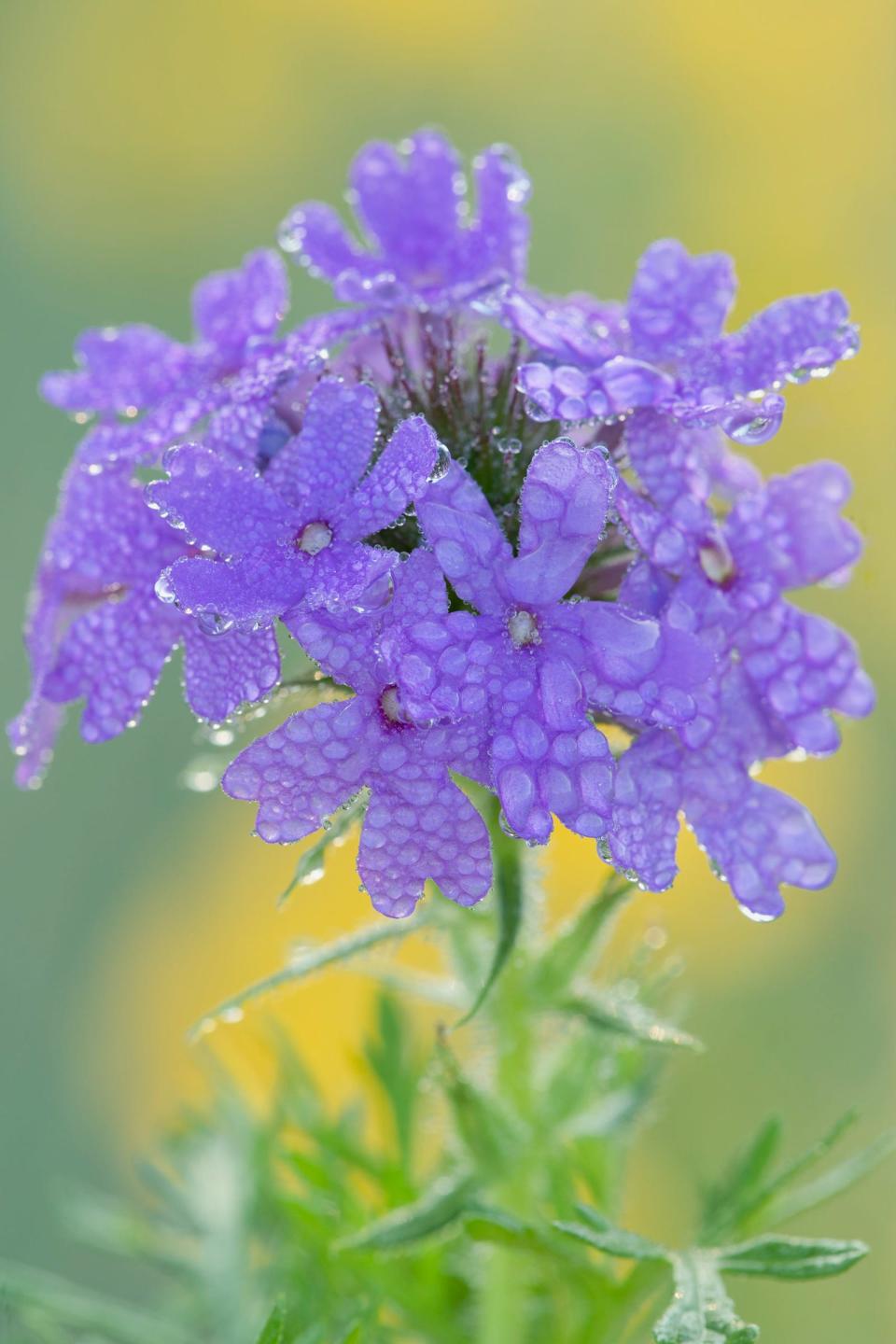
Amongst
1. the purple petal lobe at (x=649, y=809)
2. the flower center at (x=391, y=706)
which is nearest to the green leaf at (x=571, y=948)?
the purple petal lobe at (x=649, y=809)

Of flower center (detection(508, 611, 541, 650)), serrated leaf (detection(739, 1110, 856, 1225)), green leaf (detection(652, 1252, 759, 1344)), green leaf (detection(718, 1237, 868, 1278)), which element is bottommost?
green leaf (detection(652, 1252, 759, 1344))

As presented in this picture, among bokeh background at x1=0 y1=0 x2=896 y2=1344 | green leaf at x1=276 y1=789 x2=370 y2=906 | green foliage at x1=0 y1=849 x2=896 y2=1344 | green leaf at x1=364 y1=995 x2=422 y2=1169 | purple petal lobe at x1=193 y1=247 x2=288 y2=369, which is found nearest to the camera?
green leaf at x1=276 y1=789 x2=370 y2=906

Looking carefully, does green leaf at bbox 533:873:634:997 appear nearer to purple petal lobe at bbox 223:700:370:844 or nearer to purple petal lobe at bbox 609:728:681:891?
purple petal lobe at bbox 609:728:681:891

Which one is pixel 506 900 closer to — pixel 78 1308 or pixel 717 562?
pixel 717 562

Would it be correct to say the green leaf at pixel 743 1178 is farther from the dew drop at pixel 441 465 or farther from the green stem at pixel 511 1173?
the dew drop at pixel 441 465

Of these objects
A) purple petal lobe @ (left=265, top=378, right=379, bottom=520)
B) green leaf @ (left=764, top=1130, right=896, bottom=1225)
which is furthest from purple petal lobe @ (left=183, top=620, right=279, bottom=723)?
green leaf @ (left=764, top=1130, right=896, bottom=1225)

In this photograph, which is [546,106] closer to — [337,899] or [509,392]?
[337,899]
